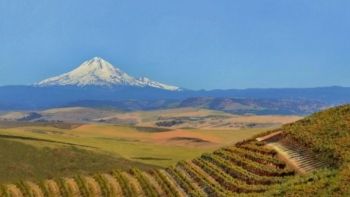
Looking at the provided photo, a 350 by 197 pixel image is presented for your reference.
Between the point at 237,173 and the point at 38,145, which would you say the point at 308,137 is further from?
the point at 38,145

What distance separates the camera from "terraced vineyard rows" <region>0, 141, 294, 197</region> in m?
55.4

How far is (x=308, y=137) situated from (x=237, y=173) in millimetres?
8077

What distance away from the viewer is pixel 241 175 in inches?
2297

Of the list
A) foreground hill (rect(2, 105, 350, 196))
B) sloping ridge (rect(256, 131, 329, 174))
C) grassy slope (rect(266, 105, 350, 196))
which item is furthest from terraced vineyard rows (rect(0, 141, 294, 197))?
grassy slope (rect(266, 105, 350, 196))

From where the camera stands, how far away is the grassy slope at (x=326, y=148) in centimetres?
4178

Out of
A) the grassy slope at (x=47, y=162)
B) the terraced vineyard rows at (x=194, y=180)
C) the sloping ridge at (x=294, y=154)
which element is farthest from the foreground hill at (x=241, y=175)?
the grassy slope at (x=47, y=162)

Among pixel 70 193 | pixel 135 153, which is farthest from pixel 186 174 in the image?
pixel 135 153

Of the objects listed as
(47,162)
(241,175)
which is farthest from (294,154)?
(47,162)

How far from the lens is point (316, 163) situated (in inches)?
2114

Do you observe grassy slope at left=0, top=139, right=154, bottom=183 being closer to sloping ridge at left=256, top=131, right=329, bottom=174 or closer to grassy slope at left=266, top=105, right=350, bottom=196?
sloping ridge at left=256, top=131, right=329, bottom=174

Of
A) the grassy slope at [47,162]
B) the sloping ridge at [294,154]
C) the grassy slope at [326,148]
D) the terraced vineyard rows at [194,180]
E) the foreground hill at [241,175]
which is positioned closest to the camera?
the grassy slope at [326,148]

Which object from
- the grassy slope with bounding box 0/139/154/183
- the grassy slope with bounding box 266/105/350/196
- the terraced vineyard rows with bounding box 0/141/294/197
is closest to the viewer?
the grassy slope with bounding box 266/105/350/196

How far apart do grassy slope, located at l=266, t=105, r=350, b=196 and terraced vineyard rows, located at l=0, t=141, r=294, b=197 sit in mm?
3724

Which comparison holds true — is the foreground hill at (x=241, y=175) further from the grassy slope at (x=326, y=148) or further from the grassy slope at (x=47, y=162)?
the grassy slope at (x=47, y=162)
